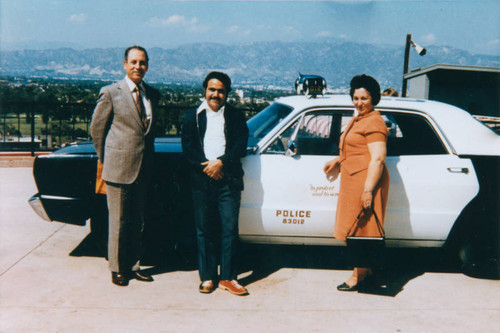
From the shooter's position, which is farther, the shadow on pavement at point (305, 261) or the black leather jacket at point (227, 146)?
the shadow on pavement at point (305, 261)

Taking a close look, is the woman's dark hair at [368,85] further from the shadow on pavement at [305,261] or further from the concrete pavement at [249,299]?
the concrete pavement at [249,299]

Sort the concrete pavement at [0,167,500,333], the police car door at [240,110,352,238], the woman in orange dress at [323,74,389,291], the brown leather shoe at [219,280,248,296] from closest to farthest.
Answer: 1. the concrete pavement at [0,167,500,333]
2. the woman in orange dress at [323,74,389,291]
3. the brown leather shoe at [219,280,248,296]
4. the police car door at [240,110,352,238]

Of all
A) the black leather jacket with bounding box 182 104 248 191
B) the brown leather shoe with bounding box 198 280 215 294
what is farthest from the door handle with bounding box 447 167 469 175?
the brown leather shoe with bounding box 198 280 215 294

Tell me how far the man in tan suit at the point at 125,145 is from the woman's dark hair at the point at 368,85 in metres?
1.77

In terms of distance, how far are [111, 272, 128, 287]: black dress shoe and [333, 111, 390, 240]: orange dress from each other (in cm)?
194

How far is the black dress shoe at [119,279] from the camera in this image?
14.0 ft

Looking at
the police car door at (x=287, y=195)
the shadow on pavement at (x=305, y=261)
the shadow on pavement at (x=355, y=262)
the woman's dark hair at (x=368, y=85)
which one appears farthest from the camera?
the shadow on pavement at (x=305, y=261)

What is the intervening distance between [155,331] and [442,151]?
121 inches

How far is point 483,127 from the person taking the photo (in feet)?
15.5

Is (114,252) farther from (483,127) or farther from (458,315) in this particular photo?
(483,127)

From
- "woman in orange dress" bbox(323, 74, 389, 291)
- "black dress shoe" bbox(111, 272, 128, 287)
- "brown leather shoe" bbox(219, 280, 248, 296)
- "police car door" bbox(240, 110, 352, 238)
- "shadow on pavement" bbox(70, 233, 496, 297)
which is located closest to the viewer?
"woman in orange dress" bbox(323, 74, 389, 291)

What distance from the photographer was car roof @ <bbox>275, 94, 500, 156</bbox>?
15.0ft

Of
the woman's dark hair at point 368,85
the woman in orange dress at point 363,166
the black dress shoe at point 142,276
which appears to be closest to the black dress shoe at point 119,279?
the black dress shoe at point 142,276

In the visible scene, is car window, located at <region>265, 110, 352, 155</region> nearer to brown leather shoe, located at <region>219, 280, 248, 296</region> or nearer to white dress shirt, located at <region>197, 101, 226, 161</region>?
white dress shirt, located at <region>197, 101, 226, 161</region>
